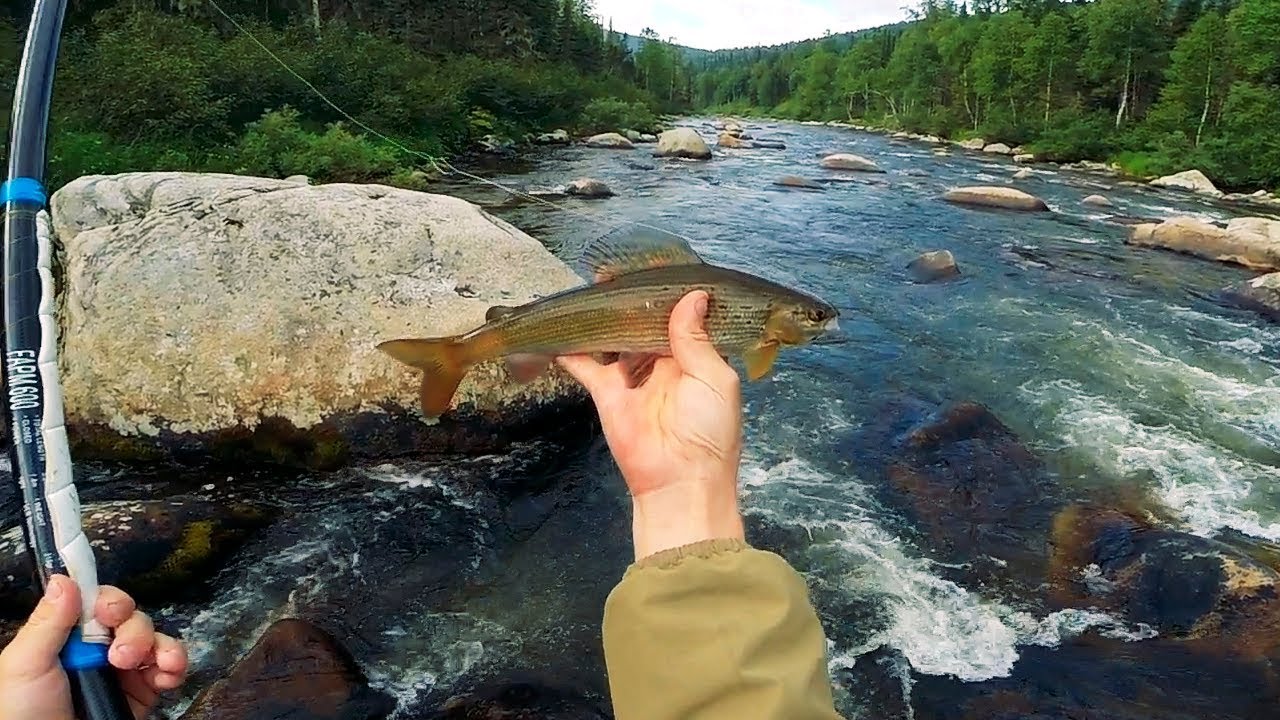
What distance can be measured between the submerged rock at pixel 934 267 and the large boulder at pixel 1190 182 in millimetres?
19560

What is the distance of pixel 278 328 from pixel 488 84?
1344 inches

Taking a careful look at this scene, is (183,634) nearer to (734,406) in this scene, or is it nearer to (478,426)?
(478,426)

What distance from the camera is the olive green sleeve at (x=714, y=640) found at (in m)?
1.41

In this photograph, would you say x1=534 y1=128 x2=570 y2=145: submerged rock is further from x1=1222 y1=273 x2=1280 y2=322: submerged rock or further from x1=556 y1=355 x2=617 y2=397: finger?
x1=556 y1=355 x2=617 y2=397: finger

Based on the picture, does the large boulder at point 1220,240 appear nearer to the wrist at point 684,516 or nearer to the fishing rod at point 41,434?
the wrist at point 684,516

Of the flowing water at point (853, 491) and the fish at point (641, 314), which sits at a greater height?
the fish at point (641, 314)

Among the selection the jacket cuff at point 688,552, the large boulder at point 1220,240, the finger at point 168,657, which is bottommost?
the large boulder at point 1220,240

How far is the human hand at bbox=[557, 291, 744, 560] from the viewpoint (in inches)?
74.7

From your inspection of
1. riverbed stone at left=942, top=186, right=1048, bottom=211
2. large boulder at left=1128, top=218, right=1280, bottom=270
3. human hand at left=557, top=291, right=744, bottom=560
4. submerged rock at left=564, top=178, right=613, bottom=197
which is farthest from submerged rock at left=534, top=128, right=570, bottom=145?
human hand at left=557, top=291, right=744, bottom=560

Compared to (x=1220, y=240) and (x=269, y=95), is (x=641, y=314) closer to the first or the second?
(x=1220, y=240)

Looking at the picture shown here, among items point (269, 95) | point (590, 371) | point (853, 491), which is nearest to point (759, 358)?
point (590, 371)

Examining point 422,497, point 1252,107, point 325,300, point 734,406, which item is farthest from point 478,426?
point 1252,107

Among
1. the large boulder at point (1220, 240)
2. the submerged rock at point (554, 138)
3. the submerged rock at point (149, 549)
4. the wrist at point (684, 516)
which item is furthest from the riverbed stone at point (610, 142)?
the wrist at point (684, 516)

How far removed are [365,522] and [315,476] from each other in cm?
82
